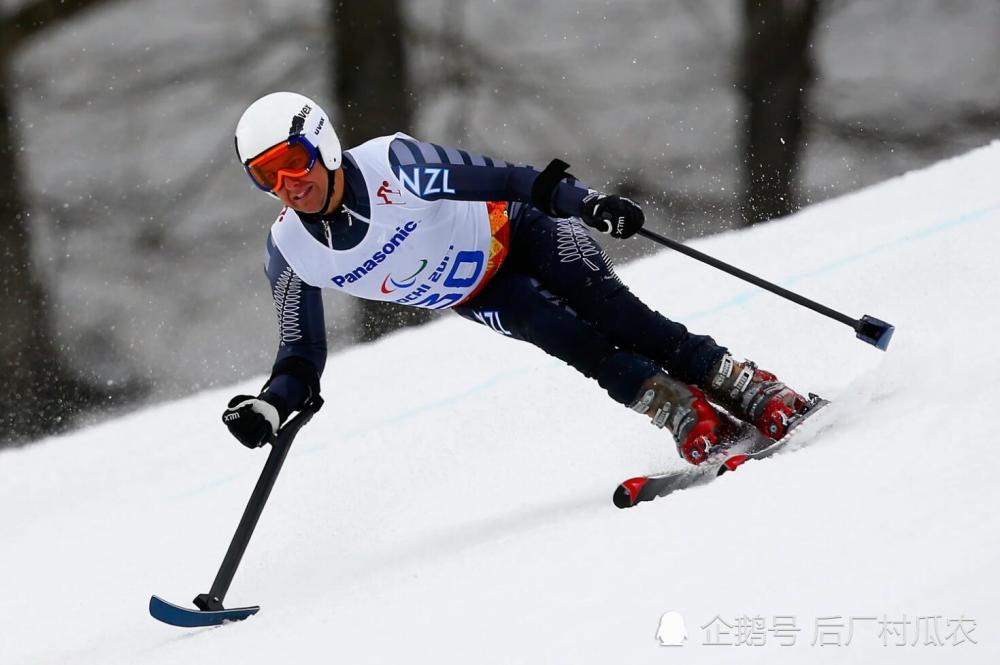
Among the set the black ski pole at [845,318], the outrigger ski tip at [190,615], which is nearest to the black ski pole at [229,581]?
the outrigger ski tip at [190,615]

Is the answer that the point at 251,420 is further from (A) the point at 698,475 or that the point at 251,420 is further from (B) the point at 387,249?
(A) the point at 698,475

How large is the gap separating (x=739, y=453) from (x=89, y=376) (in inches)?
214

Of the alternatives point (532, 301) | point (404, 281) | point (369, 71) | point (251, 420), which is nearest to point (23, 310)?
point (369, 71)

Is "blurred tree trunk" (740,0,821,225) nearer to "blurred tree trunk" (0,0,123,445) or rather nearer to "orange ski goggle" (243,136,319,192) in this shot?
"blurred tree trunk" (0,0,123,445)

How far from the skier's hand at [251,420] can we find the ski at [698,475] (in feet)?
3.17

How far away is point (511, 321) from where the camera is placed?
3551 millimetres

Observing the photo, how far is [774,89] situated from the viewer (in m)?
8.84

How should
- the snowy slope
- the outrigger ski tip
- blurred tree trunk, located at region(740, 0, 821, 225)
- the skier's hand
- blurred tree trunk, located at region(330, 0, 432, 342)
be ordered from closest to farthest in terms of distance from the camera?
the snowy slope
the outrigger ski tip
the skier's hand
blurred tree trunk, located at region(330, 0, 432, 342)
blurred tree trunk, located at region(740, 0, 821, 225)

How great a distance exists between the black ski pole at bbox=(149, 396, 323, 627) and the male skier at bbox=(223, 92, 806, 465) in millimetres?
71

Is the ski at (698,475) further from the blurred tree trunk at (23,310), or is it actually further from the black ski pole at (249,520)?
the blurred tree trunk at (23,310)

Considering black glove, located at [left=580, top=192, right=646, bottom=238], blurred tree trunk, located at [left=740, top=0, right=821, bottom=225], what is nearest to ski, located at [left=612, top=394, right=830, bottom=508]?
black glove, located at [left=580, top=192, right=646, bottom=238]

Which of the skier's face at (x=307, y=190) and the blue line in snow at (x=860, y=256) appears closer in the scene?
the skier's face at (x=307, y=190)

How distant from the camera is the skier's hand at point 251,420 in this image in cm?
333

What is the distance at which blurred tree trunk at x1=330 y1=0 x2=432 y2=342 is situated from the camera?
325 inches
